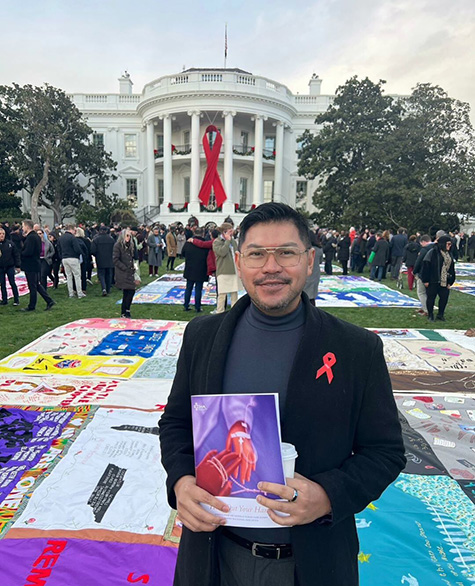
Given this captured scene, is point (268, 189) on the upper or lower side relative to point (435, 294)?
upper

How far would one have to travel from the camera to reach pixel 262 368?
131 centimetres

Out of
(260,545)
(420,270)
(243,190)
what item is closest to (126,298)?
(420,270)

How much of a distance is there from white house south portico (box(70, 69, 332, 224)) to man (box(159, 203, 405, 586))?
3158 cm

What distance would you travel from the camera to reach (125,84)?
40.7m

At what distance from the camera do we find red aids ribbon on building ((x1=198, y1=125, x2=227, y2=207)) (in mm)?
30281

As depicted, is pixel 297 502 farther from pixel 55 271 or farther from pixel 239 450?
pixel 55 271

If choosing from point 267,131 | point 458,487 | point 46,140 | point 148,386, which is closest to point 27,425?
point 148,386

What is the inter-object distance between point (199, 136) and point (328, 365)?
35.8 meters

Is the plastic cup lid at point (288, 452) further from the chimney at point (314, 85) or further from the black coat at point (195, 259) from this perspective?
the chimney at point (314, 85)

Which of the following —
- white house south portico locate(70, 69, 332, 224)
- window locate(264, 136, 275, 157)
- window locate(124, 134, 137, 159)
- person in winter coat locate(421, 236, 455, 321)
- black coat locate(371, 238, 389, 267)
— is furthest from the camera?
window locate(124, 134, 137, 159)

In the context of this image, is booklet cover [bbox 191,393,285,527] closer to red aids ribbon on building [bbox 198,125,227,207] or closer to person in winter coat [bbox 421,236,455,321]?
person in winter coat [bbox 421,236,455,321]

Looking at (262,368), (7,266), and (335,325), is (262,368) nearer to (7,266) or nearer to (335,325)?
(335,325)

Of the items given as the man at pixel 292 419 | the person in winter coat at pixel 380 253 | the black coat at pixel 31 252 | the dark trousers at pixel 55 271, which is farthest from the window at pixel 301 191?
the man at pixel 292 419

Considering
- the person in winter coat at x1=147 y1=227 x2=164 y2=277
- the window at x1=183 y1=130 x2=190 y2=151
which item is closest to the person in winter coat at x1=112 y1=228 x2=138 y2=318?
the person in winter coat at x1=147 y1=227 x2=164 y2=277
